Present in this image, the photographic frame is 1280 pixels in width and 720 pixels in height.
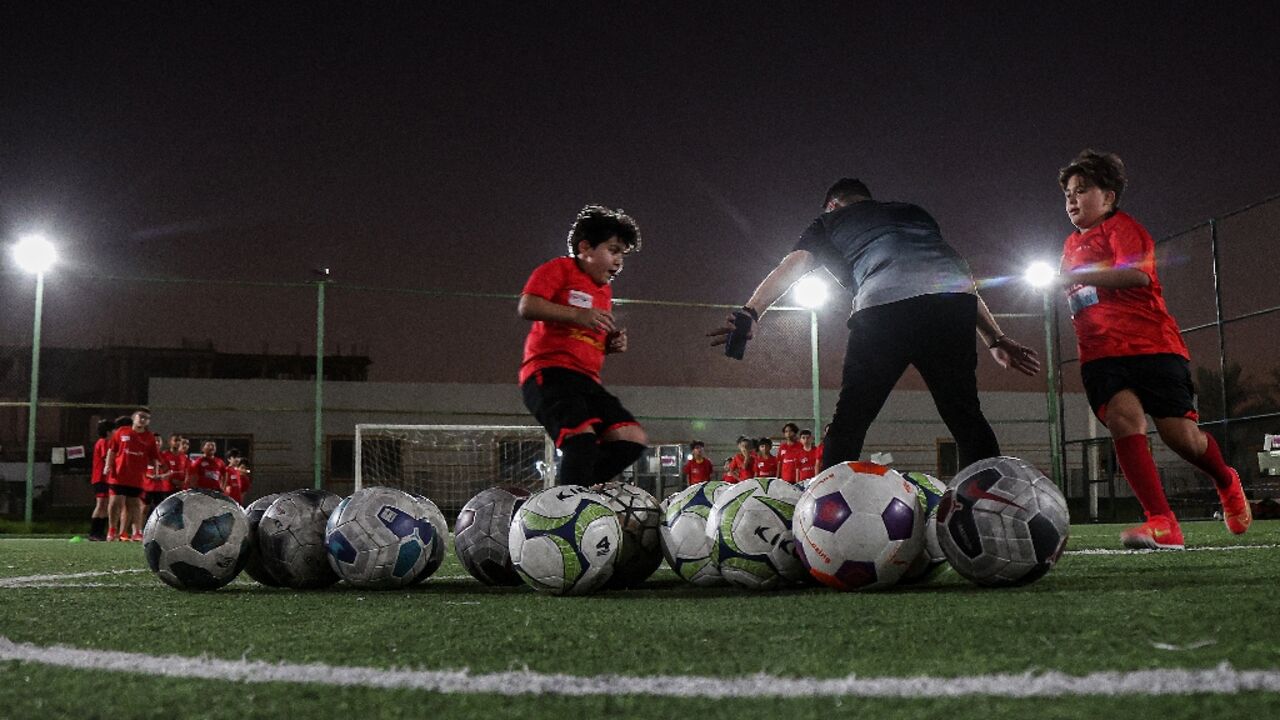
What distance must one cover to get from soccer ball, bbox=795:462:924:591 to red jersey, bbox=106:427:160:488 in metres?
12.7

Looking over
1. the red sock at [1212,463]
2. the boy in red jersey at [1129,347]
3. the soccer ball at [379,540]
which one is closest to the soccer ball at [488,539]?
the soccer ball at [379,540]

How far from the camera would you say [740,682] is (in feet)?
6.58

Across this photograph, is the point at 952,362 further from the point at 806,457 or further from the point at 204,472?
the point at 204,472

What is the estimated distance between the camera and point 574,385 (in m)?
5.41

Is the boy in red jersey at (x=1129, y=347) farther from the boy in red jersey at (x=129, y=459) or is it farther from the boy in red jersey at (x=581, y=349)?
the boy in red jersey at (x=129, y=459)

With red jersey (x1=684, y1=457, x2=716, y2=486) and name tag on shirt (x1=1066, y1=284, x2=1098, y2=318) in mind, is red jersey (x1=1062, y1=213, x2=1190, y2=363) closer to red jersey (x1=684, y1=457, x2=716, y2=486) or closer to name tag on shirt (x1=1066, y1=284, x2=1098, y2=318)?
name tag on shirt (x1=1066, y1=284, x2=1098, y2=318)

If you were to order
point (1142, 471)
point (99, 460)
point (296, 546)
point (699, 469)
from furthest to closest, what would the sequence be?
point (699, 469) < point (99, 460) < point (1142, 471) < point (296, 546)

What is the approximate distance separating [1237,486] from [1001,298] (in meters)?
12.8

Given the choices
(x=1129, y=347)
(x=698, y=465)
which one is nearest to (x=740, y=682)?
(x=1129, y=347)

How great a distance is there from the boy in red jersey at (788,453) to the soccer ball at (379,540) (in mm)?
12699

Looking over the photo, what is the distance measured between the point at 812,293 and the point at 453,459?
23.4ft

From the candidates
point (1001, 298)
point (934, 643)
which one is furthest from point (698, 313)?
point (934, 643)

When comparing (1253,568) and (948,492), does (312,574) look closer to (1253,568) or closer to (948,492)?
(948,492)

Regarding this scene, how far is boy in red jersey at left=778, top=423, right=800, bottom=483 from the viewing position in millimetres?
16984
